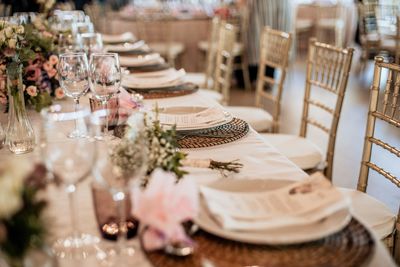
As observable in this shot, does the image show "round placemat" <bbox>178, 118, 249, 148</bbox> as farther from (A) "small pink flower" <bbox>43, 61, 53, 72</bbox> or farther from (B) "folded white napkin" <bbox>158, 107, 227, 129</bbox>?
(A) "small pink flower" <bbox>43, 61, 53, 72</bbox>

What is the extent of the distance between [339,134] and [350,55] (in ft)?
7.66

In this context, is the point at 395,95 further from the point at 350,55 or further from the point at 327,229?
the point at 327,229

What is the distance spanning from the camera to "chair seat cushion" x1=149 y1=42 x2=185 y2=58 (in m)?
6.11

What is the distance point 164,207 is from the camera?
2.75 ft

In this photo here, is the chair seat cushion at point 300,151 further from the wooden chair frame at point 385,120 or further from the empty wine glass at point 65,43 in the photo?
the empty wine glass at point 65,43

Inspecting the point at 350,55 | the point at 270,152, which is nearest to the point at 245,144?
the point at 270,152

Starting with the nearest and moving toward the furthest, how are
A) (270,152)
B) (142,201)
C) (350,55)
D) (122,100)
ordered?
(142,201), (270,152), (122,100), (350,55)

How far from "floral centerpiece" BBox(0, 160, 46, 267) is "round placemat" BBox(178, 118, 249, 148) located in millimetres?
807

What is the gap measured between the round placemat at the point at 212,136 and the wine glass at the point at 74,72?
34 centimetres

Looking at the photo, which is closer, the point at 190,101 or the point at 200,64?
the point at 190,101

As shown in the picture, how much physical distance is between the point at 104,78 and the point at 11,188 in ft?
3.06

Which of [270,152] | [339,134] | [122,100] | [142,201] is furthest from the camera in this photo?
[339,134]

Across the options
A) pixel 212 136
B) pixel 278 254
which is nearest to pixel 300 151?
pixel 212 136

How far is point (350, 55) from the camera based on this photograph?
2.31 metres
